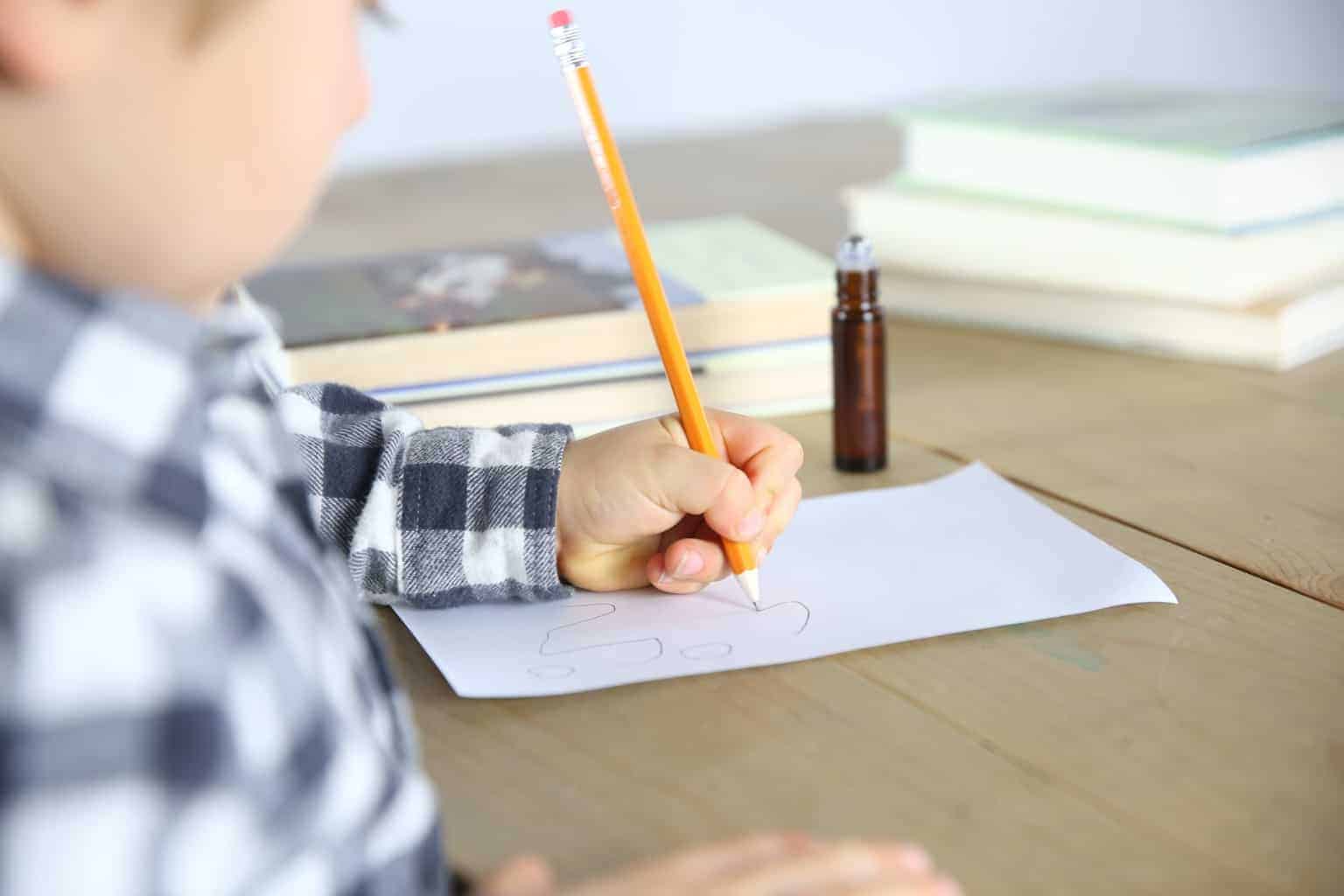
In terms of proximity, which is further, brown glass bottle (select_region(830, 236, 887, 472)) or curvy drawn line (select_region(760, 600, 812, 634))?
brown glass bottle (select_region(830, 236, 887, 472))

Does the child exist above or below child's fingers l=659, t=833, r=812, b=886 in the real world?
above

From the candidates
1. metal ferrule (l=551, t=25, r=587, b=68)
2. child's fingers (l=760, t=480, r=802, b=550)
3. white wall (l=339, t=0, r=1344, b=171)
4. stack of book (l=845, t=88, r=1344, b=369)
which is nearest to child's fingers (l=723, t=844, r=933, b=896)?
child's fingers (l=760, t=480, r=802, b=550)

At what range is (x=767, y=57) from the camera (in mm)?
2453

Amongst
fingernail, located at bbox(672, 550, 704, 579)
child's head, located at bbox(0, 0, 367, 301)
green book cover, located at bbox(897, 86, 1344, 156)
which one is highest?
child's head, located at bbox(0, 0, 367, 301)

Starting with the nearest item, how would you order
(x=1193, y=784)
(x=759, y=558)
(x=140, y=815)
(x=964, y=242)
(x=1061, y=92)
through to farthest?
1. (x=140, y=815)
2. (x=1193, y=784)
3. (x=759, y=558)
4. (x=964, y=242)
5. (x=1061, y=92)

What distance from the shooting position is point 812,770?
570 mm

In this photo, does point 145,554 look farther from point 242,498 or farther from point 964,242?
point 964,242

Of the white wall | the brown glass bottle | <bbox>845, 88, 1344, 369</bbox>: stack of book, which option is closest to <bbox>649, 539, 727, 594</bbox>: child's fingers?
the brown glass bottle

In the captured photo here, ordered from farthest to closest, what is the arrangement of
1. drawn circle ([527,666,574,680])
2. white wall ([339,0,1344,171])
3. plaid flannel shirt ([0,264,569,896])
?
white wall ([339,0,1344,171])
drawn circle ([527,666,574,680])
plaid flannel shirt ([0,264,569,896])

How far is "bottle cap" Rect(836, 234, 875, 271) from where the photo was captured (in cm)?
88

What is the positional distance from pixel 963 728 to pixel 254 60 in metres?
0.33

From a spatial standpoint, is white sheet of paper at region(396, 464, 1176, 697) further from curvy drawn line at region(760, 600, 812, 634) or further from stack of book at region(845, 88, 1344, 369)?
stack of book at region(845, 88, 1344, 369)

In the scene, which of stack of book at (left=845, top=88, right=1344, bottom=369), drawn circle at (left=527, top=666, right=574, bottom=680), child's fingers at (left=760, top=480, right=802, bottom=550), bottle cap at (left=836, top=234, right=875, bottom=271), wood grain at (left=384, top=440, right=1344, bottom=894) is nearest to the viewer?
wood grain at (left=384, top=440, right=1344, bottom=894)

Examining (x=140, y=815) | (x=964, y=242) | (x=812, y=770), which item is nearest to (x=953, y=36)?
(x=964, y=242)
